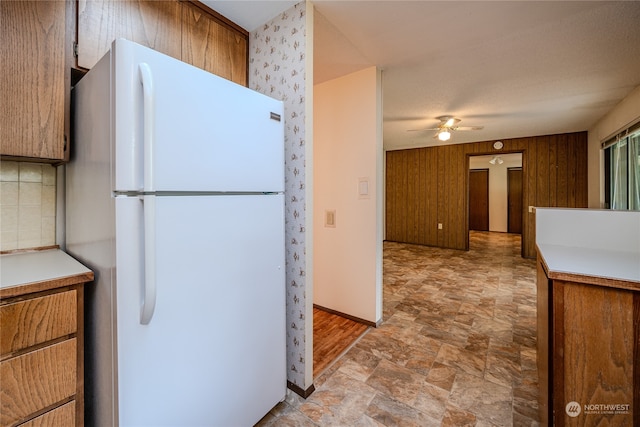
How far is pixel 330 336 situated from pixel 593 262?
71.0 inches

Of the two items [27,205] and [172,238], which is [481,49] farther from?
[27,205]

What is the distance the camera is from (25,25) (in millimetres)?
1047

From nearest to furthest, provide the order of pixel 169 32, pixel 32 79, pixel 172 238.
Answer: pixel 172 238, pixel 32 79, pixel 169 32

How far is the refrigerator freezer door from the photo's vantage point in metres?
0.87

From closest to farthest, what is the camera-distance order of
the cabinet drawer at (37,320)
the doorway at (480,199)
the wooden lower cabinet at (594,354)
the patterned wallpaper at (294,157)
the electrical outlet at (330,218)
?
the cabinet drawer at (37,320), the wooden lower cabinet at (594,354), the patterned wallpaper at (294,157), the electrical outlet at (330,218), the doorway at (480,199)

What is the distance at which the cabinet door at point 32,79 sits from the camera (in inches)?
39.9

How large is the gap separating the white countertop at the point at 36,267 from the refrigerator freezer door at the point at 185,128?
15.6 inches

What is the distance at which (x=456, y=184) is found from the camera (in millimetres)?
5820

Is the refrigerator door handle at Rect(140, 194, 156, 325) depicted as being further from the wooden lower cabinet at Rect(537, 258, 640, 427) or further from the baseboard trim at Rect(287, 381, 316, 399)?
the wooden lower cabinet at Rect(537, 258, 640, 427)

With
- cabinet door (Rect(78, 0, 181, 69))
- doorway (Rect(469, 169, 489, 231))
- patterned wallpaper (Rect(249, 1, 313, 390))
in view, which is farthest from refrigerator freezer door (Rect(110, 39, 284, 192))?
doorway (Rect(469, 169, 489, 231))

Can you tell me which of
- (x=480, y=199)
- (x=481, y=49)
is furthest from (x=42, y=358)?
(x=480, y=199)

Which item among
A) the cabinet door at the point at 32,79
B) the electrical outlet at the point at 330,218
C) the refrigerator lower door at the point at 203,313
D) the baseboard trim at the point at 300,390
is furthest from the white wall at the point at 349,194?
the cabinet door at the point at 32,79

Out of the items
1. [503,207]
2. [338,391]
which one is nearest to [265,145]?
[338,391]

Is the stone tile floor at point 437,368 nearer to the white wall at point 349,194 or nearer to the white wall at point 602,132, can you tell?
the white wall at point 349,194
